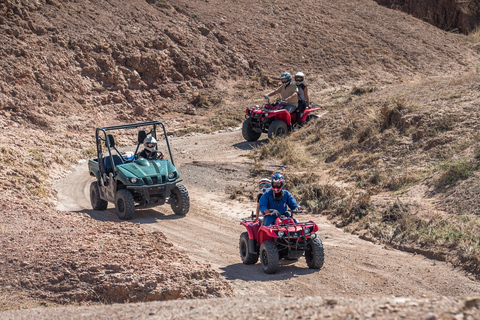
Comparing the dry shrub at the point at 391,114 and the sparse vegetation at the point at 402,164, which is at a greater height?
the dry shrub at the point at 391,114

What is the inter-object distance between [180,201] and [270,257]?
4.85m

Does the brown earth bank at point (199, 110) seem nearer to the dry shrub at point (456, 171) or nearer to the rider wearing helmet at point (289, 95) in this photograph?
the dry shrub at point (456, 171)

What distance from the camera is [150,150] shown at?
1396 cm

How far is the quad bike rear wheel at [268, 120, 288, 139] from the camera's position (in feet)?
66.7

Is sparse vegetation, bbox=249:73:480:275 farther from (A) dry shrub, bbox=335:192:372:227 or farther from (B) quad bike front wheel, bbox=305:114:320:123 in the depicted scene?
(B) quad bike front wheel, bbox=305:114:320:123

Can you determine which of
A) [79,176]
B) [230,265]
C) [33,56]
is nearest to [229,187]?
[79,176]

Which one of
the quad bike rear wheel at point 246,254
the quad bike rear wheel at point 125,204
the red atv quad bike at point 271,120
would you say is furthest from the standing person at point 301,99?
the quad bike rear wheel at point 246,254

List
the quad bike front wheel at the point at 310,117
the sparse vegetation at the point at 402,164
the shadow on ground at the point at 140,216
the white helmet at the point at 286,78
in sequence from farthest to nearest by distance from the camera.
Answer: the quad bike front wheel at the point at 310,117, the white helmet at the point at 286,78, the shadow on ground at the point at 140,216, the sparse vegetation at the point at 402,164

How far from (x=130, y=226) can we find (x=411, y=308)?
6884 millimetres

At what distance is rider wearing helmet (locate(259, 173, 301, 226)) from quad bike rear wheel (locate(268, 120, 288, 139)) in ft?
33.8

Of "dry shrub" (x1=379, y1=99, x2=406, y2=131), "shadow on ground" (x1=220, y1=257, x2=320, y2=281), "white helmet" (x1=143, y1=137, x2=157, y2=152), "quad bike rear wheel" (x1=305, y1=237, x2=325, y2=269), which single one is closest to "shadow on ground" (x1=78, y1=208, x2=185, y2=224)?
"white helmet" (x1=143, y1=137, x2=157, y2=152)

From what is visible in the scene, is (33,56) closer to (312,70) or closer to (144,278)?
(312,70)

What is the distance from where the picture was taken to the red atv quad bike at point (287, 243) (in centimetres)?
922

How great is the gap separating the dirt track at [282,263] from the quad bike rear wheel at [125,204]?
29 cm
